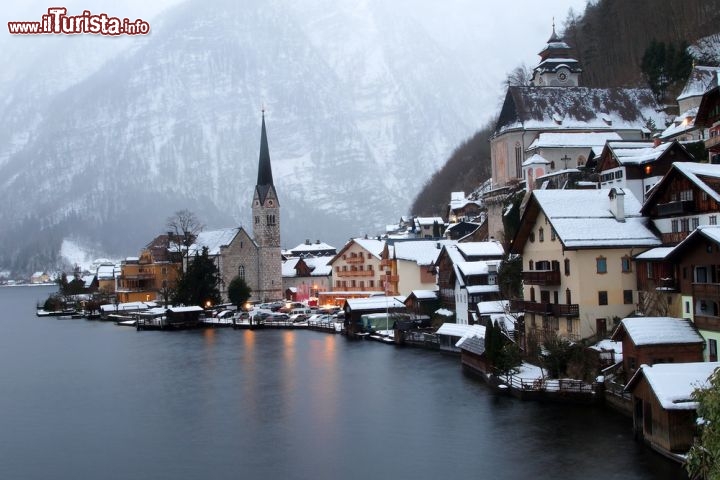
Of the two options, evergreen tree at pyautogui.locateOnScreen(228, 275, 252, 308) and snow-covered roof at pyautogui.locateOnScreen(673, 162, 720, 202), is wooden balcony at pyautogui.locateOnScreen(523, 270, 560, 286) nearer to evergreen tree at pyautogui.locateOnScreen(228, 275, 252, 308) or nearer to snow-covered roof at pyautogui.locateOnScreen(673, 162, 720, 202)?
snow-covered roof at pyautogui.locateOnScreen(673, 162, 720, 202)

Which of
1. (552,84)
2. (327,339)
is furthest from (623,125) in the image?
(327,339)

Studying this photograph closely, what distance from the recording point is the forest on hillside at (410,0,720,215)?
78.6 m

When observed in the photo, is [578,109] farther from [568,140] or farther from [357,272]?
[357,272]

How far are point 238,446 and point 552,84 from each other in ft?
214

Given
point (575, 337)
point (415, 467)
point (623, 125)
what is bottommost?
point (415, 467)

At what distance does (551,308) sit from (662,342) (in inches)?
401

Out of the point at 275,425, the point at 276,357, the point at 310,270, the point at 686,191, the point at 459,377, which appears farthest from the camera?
the point at 310,270

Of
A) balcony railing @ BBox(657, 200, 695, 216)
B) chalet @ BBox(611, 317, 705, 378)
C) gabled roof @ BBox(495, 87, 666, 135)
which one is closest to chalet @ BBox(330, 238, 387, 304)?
gabled roof @ BBox(495, 87, 666, 135)

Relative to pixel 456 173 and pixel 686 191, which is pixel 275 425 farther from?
pixel 456 173

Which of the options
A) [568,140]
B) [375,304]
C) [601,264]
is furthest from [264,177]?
[601,264]

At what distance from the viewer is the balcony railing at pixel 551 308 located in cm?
3734

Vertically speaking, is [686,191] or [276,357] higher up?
[686,191]

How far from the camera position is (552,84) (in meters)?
84.3

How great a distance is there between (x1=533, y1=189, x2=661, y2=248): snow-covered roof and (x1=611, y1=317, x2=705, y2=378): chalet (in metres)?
7.60
